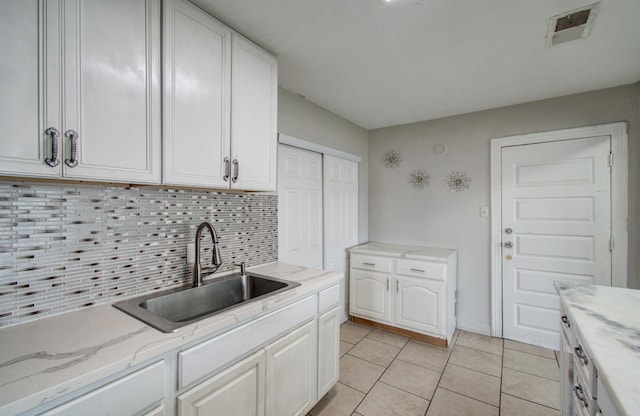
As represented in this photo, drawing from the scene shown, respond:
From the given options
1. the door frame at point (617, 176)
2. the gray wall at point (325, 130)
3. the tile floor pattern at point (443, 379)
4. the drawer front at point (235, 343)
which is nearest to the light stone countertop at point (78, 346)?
the drawer front at point (235, 343)

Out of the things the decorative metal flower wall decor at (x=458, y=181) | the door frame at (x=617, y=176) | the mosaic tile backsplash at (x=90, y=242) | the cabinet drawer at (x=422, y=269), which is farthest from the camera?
the decorative metal flower wall decor at (x=458, y=181)

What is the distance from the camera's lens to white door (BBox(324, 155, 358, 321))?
2.91 m

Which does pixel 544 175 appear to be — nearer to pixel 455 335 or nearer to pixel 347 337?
pixel 455 335

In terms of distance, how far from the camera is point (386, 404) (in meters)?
1.88

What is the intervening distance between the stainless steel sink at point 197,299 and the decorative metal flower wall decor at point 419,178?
2.20 meters

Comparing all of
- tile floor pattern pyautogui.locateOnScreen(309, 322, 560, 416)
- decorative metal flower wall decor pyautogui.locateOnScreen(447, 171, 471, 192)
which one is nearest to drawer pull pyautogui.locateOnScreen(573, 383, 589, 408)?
tile floor pattern pyautogui.locateOnScreen(309, 322, 560, 416)

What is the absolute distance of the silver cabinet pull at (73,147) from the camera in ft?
3.19

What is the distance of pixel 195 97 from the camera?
1350 mm

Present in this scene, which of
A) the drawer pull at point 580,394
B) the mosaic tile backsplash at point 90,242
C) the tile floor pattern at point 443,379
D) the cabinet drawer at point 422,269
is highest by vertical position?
the mosaic tile backsplash at point 90,242

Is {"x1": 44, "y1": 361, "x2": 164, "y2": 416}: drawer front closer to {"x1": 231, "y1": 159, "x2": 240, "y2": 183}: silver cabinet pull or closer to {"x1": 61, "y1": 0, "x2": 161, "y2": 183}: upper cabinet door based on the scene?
{"x1": 61, "y1": 0, "x2": 161, "y2": 183}: upper cabinet door

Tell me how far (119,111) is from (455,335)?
333 centimetres

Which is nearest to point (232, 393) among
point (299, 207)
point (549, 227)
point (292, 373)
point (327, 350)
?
point (292, 373)

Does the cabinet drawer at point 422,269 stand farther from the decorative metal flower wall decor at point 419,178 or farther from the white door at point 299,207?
the decorative metal flower wall decor at point 419,178

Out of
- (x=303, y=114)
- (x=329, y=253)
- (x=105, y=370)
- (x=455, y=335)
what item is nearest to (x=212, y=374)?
(x=105, y=370)
